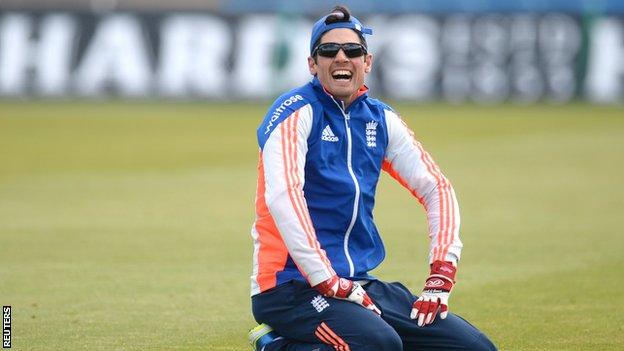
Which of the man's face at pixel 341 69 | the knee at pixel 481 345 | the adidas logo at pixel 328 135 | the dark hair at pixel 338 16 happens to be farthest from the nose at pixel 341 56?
the knee at pixel 481 345

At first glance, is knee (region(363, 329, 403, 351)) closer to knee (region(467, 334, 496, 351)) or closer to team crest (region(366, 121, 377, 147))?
knee (region(467, 334, 496, 351))

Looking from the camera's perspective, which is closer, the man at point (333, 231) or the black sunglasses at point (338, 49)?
the man at point (333, 231)

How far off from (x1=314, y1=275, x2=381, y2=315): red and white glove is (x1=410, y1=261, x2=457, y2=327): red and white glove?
231 mm

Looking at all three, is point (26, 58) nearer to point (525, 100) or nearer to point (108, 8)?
point (108, 8)

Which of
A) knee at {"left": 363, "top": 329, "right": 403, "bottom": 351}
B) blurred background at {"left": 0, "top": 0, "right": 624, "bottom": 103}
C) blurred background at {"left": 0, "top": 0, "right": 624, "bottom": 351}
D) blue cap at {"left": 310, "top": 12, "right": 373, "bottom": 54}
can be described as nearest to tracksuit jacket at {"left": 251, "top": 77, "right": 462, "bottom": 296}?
blue cap at {"left": 310, "top": 12, "right": 373, "bottom": 54}

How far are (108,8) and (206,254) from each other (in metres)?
20.8

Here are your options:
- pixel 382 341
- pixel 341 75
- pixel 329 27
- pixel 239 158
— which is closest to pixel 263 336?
pixel 382 341

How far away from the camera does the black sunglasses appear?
6.81 metres

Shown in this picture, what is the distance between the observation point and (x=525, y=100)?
29.5 meters

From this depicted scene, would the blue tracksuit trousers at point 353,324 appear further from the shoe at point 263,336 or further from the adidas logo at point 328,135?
the adidas logo at point 328,135

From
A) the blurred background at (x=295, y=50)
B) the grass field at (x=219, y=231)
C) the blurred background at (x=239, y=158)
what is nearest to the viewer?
the grass field at (x=219, y=231)

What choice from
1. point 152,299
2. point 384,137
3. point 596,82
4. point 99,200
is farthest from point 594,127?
point 384,137

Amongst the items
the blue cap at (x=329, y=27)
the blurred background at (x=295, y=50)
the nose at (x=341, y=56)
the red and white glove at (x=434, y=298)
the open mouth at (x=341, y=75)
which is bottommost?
the blurred background at (x=295, y=50)

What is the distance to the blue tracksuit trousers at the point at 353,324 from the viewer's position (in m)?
6.39
